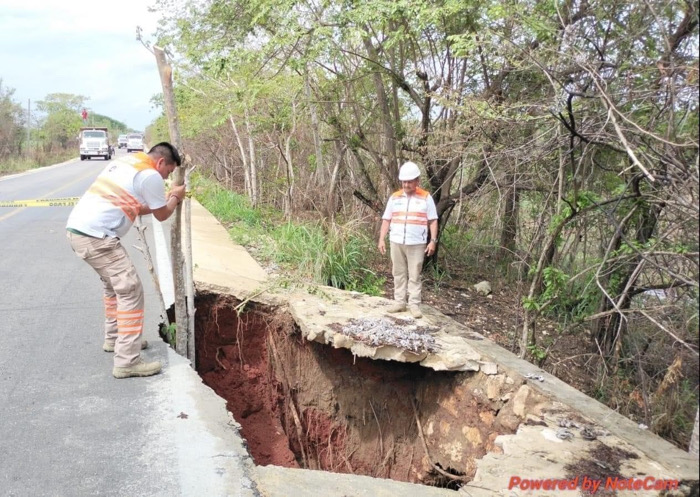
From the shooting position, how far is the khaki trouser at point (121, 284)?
172 inches

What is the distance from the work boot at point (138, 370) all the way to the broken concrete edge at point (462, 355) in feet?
4.88

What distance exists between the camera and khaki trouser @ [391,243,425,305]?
6.16m

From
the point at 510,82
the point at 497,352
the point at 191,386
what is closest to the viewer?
the point at 191,386

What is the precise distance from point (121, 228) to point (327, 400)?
9.40 feet

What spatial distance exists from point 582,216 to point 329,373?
3.05 metres

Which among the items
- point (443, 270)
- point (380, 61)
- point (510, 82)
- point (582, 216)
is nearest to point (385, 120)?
point (380, 61)

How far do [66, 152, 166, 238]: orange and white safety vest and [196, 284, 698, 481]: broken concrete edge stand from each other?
1992mm

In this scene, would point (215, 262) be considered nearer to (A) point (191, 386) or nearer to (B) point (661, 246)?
Result: (A) point (191, 386)

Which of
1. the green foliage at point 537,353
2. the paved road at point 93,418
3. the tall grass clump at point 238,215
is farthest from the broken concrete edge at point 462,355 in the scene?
the tall grass clump at point 238,215

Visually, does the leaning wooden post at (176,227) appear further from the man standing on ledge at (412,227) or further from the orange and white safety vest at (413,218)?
the orange and white safety vest at (413,218)

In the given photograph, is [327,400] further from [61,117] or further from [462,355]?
[61,117]

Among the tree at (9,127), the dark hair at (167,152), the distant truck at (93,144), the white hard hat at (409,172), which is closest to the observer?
the dark hair at (167,152)

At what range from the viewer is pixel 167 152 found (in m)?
4.53

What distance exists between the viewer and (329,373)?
5.96 m
